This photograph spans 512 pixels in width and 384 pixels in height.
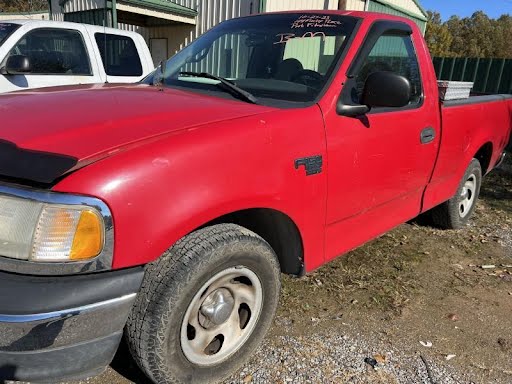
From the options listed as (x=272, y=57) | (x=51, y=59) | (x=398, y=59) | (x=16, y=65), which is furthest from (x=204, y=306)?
(x=51, y=59)

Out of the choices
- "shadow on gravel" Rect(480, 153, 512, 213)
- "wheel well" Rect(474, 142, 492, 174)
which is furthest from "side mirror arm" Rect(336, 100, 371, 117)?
"shadow on gravel" Rect(480, 153, 512, 213)

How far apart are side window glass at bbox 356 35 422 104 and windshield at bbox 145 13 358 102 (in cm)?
27

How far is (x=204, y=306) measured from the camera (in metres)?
2.22

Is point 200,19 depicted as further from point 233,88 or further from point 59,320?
point 59,320

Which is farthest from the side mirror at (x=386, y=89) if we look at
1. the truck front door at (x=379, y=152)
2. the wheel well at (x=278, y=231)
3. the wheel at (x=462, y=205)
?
the wheel at (x=462, y=205)

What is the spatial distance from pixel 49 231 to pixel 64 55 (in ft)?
16.7

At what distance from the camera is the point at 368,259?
3.97 meters

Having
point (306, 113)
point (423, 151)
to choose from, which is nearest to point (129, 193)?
point (306, 113)

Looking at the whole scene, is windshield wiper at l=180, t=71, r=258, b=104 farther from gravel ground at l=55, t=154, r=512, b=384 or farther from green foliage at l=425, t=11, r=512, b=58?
green foliage at l=425, t=11, r=512, b=58

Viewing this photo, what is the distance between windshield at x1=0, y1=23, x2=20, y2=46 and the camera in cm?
565

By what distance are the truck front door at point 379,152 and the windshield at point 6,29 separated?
468 centimetres

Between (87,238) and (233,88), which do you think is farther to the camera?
(233,88)

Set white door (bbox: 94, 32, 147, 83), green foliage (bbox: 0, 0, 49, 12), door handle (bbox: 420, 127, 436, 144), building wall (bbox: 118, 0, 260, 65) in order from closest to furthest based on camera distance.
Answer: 1. door handle (bbox: 420, 127, 436, 144)
2. white door (bbox: 94, 32, 147, 83)
3. building wall (bbox: 118, 0, 260, 65)
4. green foliage (bbox: 0, 0, 49, 12)

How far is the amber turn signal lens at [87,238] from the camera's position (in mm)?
1728
